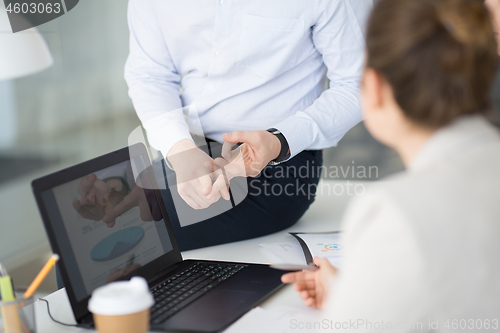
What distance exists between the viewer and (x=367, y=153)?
4.26 m

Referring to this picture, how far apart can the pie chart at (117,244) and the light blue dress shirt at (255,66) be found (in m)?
0.39

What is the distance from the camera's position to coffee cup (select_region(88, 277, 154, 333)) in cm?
62

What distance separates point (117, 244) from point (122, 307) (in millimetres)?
276

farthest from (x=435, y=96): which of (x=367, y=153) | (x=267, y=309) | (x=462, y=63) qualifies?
(x=367, y=153)

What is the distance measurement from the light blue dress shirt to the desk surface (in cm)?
21

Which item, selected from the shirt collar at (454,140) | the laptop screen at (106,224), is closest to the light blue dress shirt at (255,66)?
the laptop screen at (106,224)

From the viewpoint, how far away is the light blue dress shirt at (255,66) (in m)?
1.28

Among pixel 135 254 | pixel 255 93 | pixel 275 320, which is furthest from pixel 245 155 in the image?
pixel 275 320

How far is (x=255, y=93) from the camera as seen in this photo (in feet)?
4.40

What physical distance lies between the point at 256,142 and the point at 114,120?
7.65 ft

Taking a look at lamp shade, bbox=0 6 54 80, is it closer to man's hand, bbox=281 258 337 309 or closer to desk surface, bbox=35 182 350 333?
desk surface, bbox=35 182 350 333

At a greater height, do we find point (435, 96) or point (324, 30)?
point (324, 30)


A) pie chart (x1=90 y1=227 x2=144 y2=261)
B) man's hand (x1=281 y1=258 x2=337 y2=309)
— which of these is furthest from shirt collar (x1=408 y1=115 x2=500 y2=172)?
pie chart (x1=90 y1=227 x2=144 y2=261)

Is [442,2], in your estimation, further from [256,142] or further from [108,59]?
[108,59]
